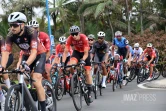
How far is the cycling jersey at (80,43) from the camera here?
1031 cm

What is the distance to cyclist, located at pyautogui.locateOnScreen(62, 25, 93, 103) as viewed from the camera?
33.0 ft

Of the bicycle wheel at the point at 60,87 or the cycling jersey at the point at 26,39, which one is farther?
the bicycle wheel at the point at 60,87

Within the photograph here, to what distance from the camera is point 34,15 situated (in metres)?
43.4

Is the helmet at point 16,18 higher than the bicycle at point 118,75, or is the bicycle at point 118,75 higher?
the helmet at point 16,18

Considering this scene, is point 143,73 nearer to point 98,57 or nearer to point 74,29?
point 98,57

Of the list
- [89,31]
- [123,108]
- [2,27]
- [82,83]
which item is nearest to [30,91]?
[82,83]

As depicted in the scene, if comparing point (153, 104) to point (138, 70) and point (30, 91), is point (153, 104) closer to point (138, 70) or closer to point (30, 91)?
point (30, 91)

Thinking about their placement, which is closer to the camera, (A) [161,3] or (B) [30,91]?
(B) [30,91]

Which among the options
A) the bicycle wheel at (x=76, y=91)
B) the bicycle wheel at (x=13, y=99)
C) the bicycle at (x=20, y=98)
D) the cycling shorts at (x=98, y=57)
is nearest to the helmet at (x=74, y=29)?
the bicycle wheel at (x=76, y=91)

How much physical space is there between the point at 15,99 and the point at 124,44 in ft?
29.2

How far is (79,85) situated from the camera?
31.5 feet

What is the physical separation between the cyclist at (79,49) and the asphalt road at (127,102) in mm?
521

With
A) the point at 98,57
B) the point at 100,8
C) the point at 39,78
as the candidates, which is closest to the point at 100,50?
the point at 98,57

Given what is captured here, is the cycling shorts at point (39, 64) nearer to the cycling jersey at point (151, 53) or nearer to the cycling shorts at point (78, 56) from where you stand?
the cycling shorts at point (78, 56)
